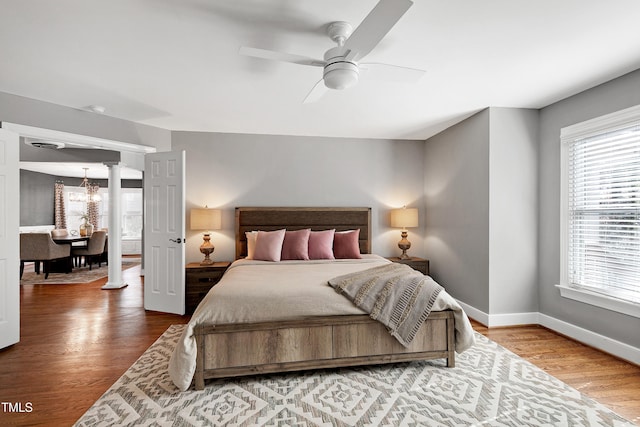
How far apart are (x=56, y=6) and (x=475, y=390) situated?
356cm

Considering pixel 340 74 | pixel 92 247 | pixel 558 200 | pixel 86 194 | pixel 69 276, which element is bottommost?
pixel 69 276

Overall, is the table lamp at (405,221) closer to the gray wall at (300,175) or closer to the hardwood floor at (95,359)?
the gray wall at (300,175)

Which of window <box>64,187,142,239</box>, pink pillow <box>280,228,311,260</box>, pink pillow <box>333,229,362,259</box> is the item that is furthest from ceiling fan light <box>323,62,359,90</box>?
window <box>64,187,142,239</box>

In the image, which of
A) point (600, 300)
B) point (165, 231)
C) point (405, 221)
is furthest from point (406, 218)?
point (165, 231)

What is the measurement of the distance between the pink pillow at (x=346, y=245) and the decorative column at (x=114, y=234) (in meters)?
3.83

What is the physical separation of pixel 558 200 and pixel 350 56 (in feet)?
9.34

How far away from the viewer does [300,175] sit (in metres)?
4.95

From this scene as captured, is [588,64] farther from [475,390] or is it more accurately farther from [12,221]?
[12,221]

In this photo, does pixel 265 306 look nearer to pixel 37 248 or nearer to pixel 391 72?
pixel 391 72

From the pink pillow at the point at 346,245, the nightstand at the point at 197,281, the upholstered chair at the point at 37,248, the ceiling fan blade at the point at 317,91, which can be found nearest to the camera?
the ceiling fan blade at the point at 317,91

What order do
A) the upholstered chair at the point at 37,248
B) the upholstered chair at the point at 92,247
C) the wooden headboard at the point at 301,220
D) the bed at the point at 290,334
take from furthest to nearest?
the upholstered chair at the point at 92,247, the upholstered chair at the point at 37,248, the wooden headboard at the point at 301,220, the bed at the point at 290,334

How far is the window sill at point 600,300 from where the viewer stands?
2.80 metres

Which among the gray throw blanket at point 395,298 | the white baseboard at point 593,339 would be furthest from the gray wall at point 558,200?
the gray throw blanket at point 395,298

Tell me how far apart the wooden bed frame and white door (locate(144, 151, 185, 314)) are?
6.56ft
